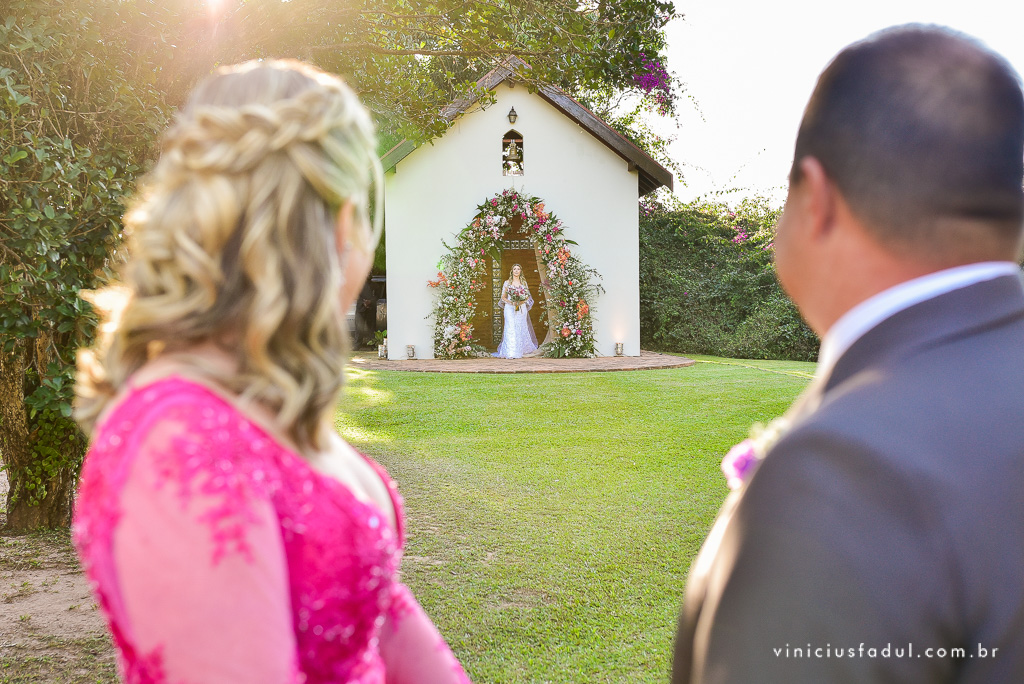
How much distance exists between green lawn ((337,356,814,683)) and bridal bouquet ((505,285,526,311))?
228 inches

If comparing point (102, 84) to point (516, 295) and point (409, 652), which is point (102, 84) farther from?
point (516, 295)

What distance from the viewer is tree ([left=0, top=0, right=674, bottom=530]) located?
342 cm

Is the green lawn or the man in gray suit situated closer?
the man in gray suit

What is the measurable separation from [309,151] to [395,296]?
15.9 meters

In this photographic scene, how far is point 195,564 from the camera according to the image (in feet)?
3.10

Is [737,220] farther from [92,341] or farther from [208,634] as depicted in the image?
[208,634]

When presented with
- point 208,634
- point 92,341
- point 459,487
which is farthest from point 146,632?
point 459,487

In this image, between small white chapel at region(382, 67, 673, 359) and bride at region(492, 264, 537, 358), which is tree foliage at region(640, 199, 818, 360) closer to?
small white chapel at region(382, 67, 673, 359)

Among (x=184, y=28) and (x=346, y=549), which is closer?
(x=346, y=549)

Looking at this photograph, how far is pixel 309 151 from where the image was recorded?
1108 millimetres

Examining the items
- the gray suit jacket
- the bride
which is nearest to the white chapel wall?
the bride

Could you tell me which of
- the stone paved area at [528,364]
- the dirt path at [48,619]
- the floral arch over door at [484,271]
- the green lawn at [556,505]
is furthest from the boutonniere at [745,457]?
the floral arch over door at [484,271]

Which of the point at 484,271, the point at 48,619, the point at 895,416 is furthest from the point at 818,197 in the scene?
the point at 484,271

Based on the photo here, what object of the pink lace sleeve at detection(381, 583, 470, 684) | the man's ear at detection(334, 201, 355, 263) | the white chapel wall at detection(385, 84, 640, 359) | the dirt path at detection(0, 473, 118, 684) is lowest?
the dirt path at detection(0, 473, 118, 684)
